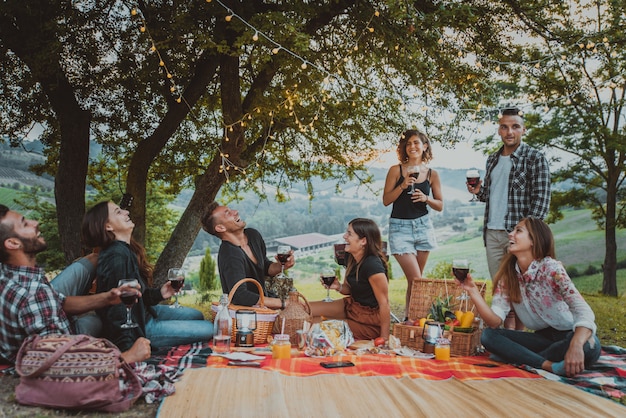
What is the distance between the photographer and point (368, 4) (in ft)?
18.8

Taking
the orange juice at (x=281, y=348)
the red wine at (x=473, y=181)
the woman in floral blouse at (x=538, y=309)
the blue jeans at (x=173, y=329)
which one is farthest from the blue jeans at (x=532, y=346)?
the blue jeans at (x=173, y=329)

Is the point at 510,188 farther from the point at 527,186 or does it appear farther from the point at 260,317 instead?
the point at 260,317

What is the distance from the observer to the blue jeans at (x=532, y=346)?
3.52 meters

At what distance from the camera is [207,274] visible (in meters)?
10.0

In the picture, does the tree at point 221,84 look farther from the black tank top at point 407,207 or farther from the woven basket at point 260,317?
the woven basket at point 260,317

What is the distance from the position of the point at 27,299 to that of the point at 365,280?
7.69 ft

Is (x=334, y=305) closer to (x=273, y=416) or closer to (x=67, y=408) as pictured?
(x=273, y=416)

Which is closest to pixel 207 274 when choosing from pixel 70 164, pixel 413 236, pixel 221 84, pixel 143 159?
pixel 143 159

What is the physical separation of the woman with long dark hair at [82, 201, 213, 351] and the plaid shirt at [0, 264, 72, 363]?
1.27 ft

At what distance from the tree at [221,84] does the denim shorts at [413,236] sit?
1.38 meters

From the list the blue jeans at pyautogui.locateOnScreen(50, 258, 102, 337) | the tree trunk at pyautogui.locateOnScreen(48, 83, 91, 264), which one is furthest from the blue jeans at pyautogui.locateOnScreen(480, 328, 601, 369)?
the tree trunk at pyautogui.locateOnScreen(48, 83, 91, 264)

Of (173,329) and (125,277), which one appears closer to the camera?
(125,277)

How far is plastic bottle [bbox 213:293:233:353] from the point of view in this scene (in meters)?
3.82

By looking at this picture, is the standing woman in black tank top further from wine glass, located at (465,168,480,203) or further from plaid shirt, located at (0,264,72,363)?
plaid shirt, located at (0,264,72,363)
